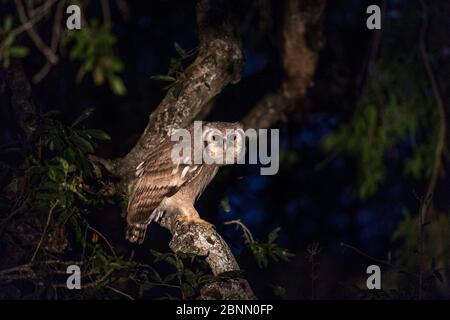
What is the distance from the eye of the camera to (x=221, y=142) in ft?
15.6

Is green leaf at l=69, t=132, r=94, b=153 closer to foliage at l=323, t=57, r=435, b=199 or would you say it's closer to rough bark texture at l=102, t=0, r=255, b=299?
rough bark texture at l=102, t=0, r=255, b=299

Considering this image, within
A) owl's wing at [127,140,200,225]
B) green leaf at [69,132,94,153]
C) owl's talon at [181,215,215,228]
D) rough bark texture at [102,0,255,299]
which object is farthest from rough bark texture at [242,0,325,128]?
green leaf at [69,132,94,153]

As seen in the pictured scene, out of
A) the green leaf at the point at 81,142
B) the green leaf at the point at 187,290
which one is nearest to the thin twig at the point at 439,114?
the green leaf at the point at 187,290

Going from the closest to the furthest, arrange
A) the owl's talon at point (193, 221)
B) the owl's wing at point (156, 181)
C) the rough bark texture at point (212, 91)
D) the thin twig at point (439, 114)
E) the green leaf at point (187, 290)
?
the green leaf at point (187, 290) → the rough bark texture at point (212, 91) → the owl's talon at point (193, 221) → the owl's wing at point (156, 181) → the thin twig at point (439, 114)

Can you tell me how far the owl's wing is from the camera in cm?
468

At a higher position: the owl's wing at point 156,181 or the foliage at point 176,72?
the foliage at point 176,72

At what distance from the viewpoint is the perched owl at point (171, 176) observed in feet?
15.4

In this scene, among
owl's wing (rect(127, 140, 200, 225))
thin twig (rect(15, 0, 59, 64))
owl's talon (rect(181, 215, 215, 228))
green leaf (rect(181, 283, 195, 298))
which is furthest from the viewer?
owl's wing (rect(127, 140, 200, 225))

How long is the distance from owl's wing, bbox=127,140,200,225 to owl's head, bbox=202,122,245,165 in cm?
12

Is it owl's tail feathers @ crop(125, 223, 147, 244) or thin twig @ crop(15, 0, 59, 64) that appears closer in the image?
thin twig @ crop(15, 0, 59, 64)

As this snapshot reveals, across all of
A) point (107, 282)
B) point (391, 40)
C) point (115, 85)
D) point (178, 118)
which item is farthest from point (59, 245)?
point (391, 40)

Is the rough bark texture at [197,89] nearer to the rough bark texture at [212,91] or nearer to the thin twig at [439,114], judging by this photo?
the rough bark texture at [212,91]

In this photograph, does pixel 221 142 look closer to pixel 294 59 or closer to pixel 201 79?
pixel 201 79

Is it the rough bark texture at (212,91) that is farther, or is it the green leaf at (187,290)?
the rough bark texture at (212,91)
